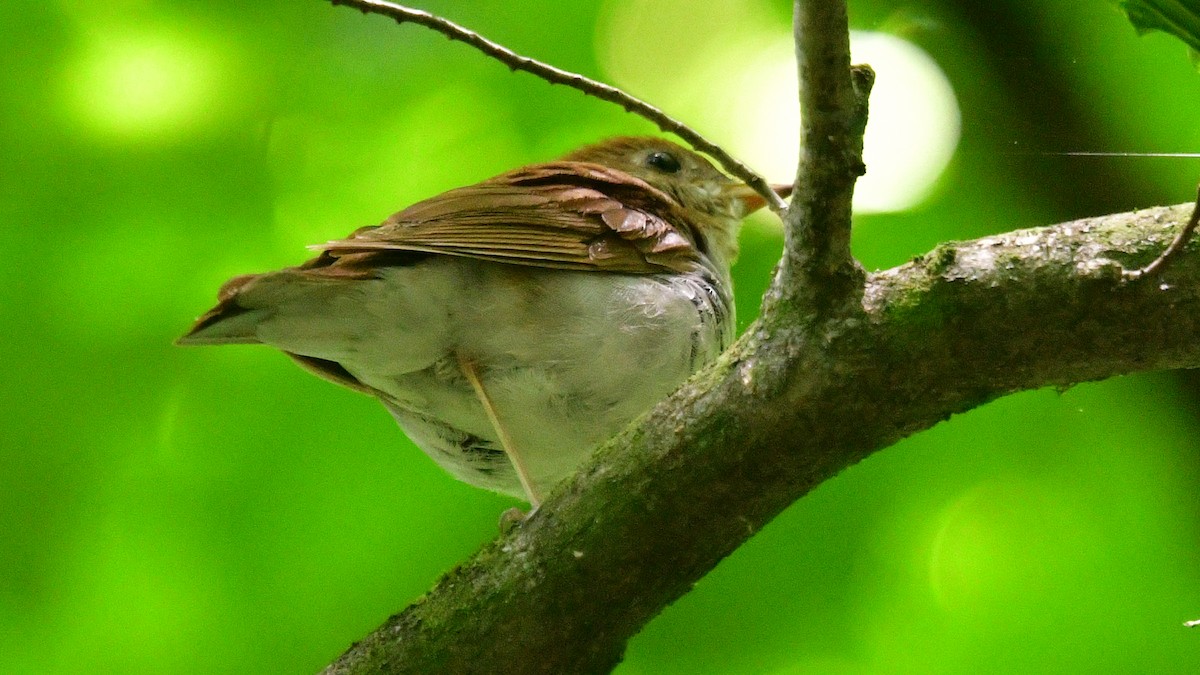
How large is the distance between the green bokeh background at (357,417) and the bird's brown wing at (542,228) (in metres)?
0.83

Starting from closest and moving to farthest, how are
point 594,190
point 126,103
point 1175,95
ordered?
point 1175,95 < point 594,190 < point 126,103

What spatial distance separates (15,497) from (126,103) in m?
1.67

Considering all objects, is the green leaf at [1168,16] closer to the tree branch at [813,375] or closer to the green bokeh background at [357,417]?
the tree branch at [813,375]

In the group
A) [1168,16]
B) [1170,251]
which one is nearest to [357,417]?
[1170,251]

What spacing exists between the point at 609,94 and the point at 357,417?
8.79ft

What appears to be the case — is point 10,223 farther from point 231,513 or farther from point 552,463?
point 552,463

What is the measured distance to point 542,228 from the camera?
394 centimetres

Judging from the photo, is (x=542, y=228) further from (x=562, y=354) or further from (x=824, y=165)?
(x=824, y=165)

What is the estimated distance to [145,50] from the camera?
4.77 metres

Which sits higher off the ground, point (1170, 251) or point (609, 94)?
point (609, 94)

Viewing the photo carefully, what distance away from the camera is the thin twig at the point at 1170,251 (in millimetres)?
2236

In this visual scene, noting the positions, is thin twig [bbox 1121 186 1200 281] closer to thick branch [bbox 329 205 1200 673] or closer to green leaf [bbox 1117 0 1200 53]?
thick branch [bbox 329 205 1200 673]

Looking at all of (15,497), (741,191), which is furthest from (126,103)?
(741,191)

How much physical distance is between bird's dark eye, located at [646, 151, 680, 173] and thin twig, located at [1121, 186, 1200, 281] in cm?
302
